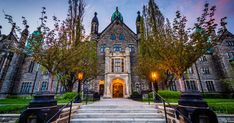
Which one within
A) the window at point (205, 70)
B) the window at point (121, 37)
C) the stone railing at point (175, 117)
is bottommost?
the stone railing at point (175, 117)

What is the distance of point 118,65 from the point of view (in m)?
22.8

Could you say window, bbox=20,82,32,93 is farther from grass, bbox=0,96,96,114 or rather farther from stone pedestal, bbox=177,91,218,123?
stone pedestal, bbox=177,91,218,123

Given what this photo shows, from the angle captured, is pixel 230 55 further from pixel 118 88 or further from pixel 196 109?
pixel 196 109

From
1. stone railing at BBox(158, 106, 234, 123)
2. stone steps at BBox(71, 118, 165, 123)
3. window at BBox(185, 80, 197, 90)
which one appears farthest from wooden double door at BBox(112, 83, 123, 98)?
stone steps at BBox(71, 118, 165, 123)

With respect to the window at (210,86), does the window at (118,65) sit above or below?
above

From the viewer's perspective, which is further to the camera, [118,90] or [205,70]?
[205,70]

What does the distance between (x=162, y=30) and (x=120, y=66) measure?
1109 centimetres

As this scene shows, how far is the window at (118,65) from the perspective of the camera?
22.5 m

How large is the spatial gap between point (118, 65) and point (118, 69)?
77 cm

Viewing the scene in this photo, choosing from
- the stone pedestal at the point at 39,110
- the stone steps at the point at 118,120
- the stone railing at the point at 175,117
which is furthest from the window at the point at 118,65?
the stone pedestal at the point at 39,110

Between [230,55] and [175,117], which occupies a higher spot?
[230,55]

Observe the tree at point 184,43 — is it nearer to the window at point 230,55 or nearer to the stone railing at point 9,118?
the stone railing at point 9,118

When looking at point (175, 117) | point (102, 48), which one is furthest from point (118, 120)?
point (102, 48)

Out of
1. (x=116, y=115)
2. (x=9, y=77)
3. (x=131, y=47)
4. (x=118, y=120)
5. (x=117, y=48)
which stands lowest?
(x=118, y=120)
